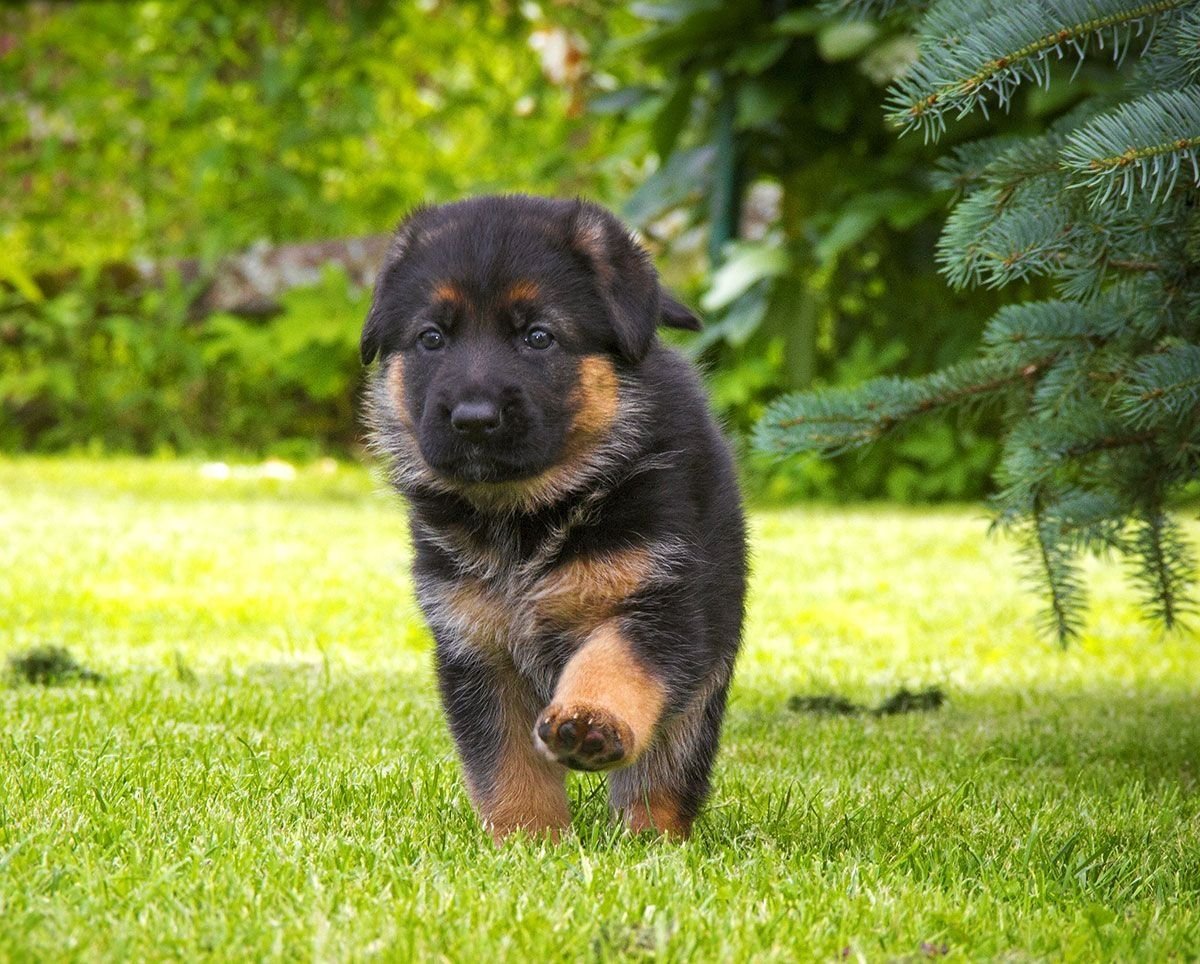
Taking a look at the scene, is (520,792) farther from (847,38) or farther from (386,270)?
(847,38)

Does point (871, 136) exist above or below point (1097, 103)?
below

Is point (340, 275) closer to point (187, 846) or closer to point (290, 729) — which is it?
point (290, 729)

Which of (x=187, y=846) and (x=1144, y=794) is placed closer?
(x=187, y=846)

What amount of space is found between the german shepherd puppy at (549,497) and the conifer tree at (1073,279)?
747 mm

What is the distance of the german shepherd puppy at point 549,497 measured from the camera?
3051mm

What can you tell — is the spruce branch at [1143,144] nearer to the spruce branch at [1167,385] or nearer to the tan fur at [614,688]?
the spruce branch at [1167,385]

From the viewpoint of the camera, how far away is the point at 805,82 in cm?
925

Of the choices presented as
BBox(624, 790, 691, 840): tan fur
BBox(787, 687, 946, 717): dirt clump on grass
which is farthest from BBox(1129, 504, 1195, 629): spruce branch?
BBox(624, 790, 691, 840): tan fur

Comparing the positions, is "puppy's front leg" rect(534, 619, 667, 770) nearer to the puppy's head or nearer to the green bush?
the puppy's head

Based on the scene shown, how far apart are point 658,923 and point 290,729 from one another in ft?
6.45

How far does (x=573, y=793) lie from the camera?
368 cm

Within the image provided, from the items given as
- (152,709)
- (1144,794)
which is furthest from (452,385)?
(1144,794)

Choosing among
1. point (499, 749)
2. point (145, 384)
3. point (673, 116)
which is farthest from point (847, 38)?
point (145, 384)

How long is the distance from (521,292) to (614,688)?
34.6 inches
